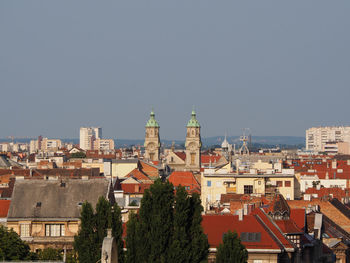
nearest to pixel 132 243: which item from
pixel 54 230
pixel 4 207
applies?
pixel 54 230

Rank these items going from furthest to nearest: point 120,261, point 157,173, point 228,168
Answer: point 157,173
point 228,168
point 120,261

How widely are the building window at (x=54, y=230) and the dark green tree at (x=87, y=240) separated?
17.4 meters

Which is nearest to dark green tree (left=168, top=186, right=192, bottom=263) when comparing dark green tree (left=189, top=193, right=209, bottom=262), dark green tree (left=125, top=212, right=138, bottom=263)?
dark green tree (left=189, top=193, right=209, bottom=262)

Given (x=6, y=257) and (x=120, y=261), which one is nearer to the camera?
(x=120, y=261)

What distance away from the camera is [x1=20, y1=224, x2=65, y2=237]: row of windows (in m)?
74.1

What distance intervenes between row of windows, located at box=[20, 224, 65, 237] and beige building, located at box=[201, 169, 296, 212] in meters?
32.2

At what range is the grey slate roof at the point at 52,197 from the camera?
7475cm

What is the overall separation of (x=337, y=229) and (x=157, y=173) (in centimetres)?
10236

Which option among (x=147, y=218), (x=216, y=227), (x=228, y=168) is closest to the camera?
(x=147, y=218)

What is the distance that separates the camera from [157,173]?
613 feet

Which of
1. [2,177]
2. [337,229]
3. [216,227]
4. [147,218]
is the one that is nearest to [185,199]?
[147,218]

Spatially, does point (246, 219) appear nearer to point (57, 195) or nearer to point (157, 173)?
point (57, 195)

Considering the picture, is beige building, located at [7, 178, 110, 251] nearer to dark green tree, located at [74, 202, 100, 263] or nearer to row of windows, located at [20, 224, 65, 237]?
row of windows, located at [20, 224, 65, 237]

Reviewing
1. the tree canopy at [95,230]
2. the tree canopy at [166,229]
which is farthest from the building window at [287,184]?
the tree canopy at [95,230]
